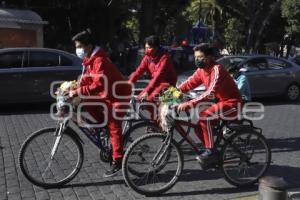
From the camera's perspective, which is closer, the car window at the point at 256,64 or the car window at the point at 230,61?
the car window at the point at 256,64

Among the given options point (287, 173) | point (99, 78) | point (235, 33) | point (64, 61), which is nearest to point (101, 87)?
point (99, 78)

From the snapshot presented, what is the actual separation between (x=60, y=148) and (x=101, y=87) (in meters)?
0.85

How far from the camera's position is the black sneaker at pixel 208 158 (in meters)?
5.99

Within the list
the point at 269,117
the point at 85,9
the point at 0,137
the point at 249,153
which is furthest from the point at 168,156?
the point at 85,9

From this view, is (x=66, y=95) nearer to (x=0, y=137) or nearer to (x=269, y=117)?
(x=0, y=137)

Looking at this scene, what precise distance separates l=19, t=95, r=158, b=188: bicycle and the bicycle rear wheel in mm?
1322

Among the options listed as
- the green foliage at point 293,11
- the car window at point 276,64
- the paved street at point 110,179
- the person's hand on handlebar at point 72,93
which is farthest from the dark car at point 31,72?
the green foliage at point 293,11

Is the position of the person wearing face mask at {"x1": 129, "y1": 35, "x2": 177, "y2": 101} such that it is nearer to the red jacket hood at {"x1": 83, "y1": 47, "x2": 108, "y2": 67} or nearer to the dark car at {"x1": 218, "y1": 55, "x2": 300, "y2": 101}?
the red jacket hood at {"x1": 83, "y1": 47, "x2": 108, "y2": 67}

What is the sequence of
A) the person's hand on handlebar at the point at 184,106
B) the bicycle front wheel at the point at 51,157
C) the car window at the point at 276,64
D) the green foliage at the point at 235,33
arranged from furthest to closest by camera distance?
the green foliage at the point at 235,33
the car window at the point at 276,64
the bicycle front wheel at the point at 51,157
the person's hand on handlebar at the point at 184,106

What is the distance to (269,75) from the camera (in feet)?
49.3

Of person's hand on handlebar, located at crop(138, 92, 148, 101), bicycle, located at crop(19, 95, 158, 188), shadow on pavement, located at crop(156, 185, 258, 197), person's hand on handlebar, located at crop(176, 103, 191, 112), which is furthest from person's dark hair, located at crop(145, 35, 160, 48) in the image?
shadow on pavement, located at crop(156, 185, 258, 197)

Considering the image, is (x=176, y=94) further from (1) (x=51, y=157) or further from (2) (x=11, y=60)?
(2) (x=11, y=60)

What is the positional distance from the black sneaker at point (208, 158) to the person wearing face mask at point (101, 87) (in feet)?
3.16

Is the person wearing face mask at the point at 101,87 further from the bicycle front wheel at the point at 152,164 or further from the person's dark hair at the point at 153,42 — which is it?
the person's dark hair at the point at 153,42
